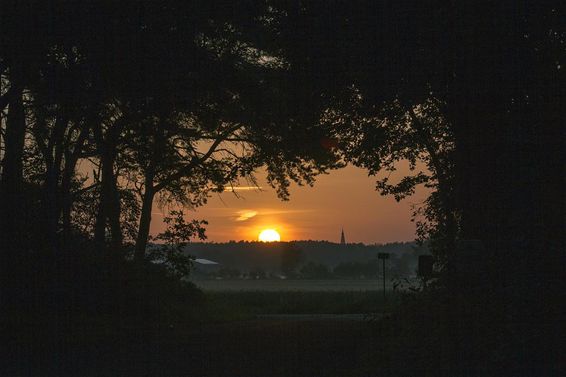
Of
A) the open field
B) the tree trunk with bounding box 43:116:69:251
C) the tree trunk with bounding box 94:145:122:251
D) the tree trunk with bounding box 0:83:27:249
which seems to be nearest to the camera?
the tree trunk with bounding box 0:83:27:249

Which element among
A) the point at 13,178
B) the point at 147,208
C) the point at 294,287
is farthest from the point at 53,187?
the point at 294,287

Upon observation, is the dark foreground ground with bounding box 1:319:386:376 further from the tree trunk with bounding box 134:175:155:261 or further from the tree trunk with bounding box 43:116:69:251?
the tree trunk with bounding box 134:175:155:261

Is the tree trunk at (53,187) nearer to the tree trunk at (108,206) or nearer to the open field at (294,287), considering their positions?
the tree trunk at (108,206)

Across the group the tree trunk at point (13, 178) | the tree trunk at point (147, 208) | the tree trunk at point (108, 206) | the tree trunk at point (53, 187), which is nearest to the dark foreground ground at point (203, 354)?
the tree trunk at point (53, 187)

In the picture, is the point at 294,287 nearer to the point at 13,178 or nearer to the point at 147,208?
the point at 147,208

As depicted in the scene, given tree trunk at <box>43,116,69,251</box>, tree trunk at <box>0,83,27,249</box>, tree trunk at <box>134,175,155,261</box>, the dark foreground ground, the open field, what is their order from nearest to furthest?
the dark foreground ground < tree trunk at <box>0,83,27,249</box> < tree trunk at <box>43,116,69,251</box> < tree trunk at <box>134,175,155,261</box> < the open field

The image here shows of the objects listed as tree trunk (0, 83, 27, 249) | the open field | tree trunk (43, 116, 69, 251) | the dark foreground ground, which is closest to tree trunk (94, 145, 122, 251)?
tree trunk (43, 116, 69, 251)

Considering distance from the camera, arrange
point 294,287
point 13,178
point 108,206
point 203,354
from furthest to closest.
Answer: point 294,287 → point 108,206 → point 13,178 → point 203,354

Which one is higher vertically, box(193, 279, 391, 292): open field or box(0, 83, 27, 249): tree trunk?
box(193, 279, 391, 292): open field

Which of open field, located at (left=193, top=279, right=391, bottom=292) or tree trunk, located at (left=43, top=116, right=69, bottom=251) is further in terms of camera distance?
open field, located at (left=193, top=279, right=391, bottom=292)

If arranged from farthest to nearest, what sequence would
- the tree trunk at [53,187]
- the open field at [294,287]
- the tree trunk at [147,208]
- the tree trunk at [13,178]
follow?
the open field at [294,287] < the tree trunk at [147,208] < the tree trunk at [53,187] < the tree trunk at [13,178]

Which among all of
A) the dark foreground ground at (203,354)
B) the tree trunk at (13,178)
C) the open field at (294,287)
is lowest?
the dark foreground ground at (203,354)

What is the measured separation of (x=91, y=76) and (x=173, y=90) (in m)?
1.85

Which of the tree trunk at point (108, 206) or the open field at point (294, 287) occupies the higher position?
the open field at point (294, 287)
